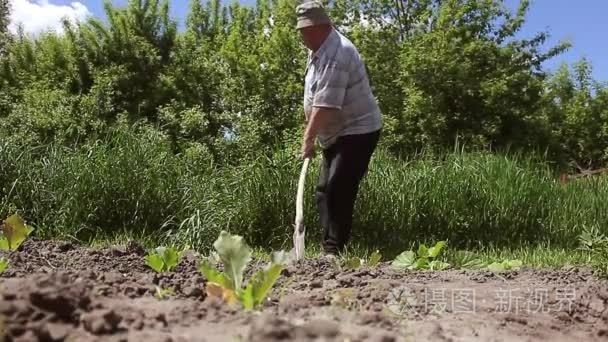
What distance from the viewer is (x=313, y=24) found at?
4.24 metres

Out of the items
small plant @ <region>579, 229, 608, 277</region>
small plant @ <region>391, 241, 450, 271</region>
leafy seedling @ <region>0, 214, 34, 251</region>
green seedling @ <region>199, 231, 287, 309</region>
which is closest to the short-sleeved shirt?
small plant @ <region>391, 241, 450, 271</region>

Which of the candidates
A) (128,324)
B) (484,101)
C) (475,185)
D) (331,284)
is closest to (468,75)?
(484,101)

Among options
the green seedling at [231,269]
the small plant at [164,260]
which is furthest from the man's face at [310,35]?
the green seedling at [231,269]

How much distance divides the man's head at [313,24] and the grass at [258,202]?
161 centimetres

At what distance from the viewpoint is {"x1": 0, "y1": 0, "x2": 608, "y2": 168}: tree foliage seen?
39.9ft

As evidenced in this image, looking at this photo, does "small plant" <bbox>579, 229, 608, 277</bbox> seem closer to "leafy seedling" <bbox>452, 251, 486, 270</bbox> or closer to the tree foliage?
"leafy seedling" <bbox>452, 251, 486, 270</bbox>

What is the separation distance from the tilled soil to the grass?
6.35 feet

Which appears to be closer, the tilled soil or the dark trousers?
the tilled soil

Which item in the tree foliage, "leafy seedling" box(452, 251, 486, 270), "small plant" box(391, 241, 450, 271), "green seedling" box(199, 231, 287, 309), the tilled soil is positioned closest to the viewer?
the tilled soil

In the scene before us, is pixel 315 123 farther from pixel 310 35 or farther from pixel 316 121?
pixel 310 35

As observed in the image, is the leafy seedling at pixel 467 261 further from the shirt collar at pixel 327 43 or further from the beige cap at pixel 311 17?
the beige cap at pixel 311 17

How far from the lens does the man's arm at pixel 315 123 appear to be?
4.18 m

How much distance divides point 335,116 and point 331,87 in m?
0.26

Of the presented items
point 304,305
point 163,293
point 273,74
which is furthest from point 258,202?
point 273,74
